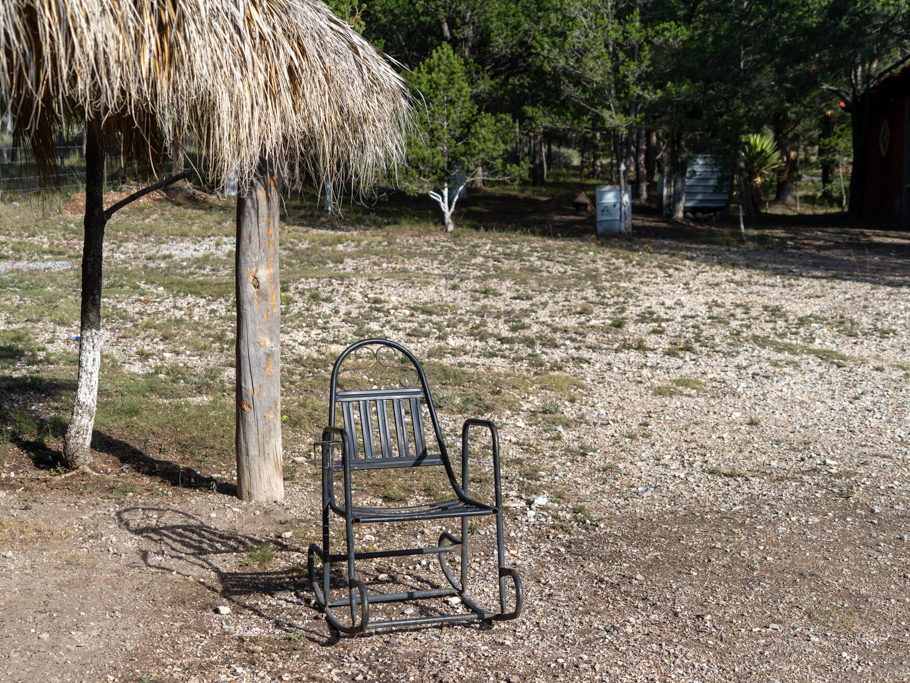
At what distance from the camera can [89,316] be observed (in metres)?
5.50

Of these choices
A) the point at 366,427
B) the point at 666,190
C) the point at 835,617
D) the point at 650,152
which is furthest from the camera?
the point at 650,152

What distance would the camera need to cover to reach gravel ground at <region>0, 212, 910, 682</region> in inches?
148

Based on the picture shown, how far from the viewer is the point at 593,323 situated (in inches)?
455

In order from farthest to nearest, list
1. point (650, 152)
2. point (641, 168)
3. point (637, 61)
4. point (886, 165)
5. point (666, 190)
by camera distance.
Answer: point (650, 152) → point (641, 168) → point (666, 190) → point (886, 165) → point (637, 61)

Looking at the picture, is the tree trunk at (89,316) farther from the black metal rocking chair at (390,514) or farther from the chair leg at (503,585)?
the chair leg at (503,585)

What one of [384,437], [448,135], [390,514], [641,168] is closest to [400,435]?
[384,437]

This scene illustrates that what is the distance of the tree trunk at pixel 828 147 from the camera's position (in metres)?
30.3

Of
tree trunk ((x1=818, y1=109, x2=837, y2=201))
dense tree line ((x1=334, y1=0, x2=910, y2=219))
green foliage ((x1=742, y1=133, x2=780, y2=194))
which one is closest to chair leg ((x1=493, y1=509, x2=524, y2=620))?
dense tree line ((x1=334, y1=0, x2=910, y2=219))

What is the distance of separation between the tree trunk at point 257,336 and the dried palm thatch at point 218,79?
329mm

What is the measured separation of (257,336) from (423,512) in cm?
194

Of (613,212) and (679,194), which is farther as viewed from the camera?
(679,194)

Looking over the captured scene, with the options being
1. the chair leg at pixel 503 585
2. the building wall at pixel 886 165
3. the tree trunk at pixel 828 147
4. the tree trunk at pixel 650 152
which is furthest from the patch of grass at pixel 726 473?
the tree trunk at pixel 828 147

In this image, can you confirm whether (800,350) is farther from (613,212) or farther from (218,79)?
(613,212)

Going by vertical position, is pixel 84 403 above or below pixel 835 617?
above
